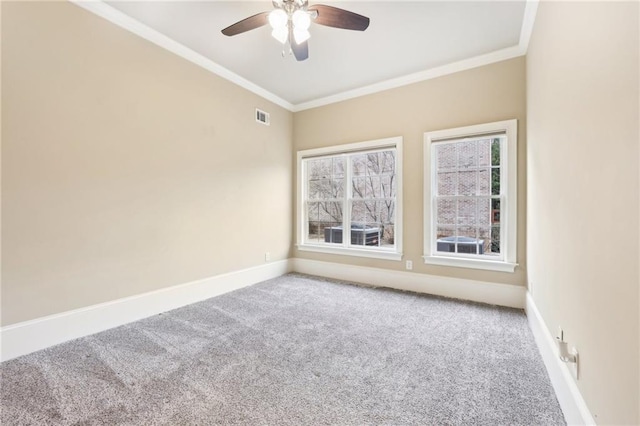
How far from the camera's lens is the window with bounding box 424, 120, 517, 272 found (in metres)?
3.22

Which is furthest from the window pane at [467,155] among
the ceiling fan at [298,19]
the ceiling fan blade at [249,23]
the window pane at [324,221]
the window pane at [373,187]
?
the ceiling fan blade at [249,23]

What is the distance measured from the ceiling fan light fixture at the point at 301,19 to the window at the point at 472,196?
223 cm

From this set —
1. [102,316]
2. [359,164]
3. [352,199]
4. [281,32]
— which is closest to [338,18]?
[281,32]

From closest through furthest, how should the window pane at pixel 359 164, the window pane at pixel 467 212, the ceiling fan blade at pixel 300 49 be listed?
the ceiling fan blade at pixel 300 49, the window pane at pixel 467 212, the window pane at pixel 359 164

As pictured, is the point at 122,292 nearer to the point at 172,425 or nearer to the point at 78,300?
the point at 78,300

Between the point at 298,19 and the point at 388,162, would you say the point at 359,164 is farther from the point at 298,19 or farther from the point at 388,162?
the point at 298,19

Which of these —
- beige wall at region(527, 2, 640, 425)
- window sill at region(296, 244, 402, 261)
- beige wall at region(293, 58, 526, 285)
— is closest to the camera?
A: beige wall at region(527, 2, 640, 425)

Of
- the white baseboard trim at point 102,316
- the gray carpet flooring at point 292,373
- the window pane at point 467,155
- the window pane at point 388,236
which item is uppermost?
the window pane at point 467,155

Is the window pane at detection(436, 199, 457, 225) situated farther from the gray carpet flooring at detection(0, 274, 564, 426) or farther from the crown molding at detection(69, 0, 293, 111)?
the crown molding at detection(69, 0, 293, 111)

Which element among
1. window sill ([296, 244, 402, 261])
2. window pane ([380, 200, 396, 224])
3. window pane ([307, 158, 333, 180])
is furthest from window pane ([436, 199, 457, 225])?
window pane ([307, 158, 333, 180])

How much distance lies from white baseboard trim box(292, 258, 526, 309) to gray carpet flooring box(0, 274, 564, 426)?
24 centimetres

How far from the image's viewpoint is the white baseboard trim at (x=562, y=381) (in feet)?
4.34

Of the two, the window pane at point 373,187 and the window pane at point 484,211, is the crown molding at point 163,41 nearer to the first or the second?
the window pane at point 373,187

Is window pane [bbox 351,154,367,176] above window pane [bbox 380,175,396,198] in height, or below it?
above
